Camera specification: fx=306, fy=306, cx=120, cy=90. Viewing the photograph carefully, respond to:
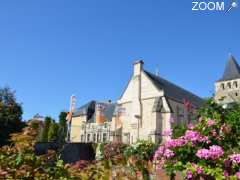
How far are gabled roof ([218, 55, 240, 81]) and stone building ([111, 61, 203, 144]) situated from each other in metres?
21.0

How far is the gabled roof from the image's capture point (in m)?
62.5

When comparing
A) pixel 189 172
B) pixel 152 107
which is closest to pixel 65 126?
pixel 152 107

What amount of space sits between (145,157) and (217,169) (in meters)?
3.90

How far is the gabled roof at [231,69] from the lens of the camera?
205 feet

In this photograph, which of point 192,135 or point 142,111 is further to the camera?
point 142,111

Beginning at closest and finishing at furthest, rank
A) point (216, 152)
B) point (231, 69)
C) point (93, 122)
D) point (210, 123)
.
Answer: point (216, 152), point (210, 123), point (93, 122), point (231, 69)

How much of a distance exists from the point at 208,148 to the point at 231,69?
203 feet

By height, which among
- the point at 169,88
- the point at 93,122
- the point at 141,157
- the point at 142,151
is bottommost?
the point at 141,157

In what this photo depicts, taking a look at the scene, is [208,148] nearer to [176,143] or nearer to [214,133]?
[214,133]

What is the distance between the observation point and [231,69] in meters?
63.8

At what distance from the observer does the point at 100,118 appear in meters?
50.8

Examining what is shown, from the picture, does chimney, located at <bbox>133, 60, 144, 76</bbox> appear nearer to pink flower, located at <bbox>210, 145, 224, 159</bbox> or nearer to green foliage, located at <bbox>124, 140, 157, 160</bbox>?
green foliage, located at <bbox>124, 140, 157, 160</bbox>

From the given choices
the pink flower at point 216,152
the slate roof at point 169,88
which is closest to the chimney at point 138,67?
the slate roof at point 169,88

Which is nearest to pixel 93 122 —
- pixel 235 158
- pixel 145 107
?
pixel 145 107
